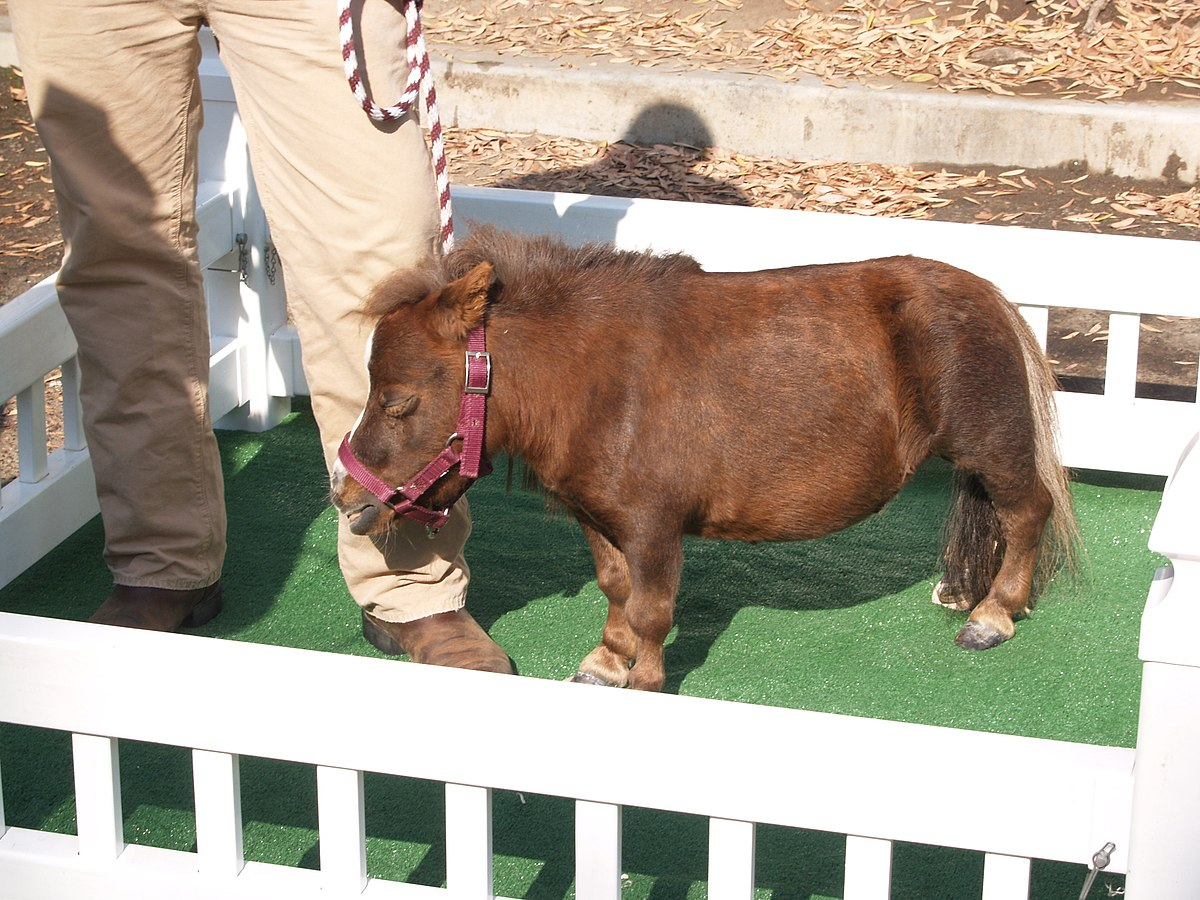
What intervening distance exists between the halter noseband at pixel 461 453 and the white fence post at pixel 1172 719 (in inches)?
60.0

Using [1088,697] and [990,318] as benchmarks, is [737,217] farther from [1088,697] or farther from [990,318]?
[1088,697]

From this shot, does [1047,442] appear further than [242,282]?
No

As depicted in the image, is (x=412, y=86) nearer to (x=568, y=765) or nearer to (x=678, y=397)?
(x=678, y=397)

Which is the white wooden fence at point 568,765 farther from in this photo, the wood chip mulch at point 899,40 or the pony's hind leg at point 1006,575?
the wood chip mulch at point 899,40

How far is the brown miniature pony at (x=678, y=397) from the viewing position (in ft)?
9.84

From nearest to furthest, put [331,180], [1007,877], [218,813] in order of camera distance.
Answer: [1007,877], [218,813], [331,180]

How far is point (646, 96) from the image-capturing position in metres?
7.87

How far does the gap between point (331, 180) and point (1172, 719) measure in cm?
211

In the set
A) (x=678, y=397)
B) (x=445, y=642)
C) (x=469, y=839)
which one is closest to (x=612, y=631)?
(x=445, y=642)

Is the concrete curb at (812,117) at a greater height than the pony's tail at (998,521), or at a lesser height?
greater

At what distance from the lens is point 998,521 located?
12.0ft

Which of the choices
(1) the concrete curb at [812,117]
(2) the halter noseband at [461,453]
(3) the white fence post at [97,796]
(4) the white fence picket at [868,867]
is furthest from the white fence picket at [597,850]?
(1) the concrete curb at [812,117]

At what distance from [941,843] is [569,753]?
0.54 meters

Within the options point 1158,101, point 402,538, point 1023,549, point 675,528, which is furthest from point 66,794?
point 1158,101
